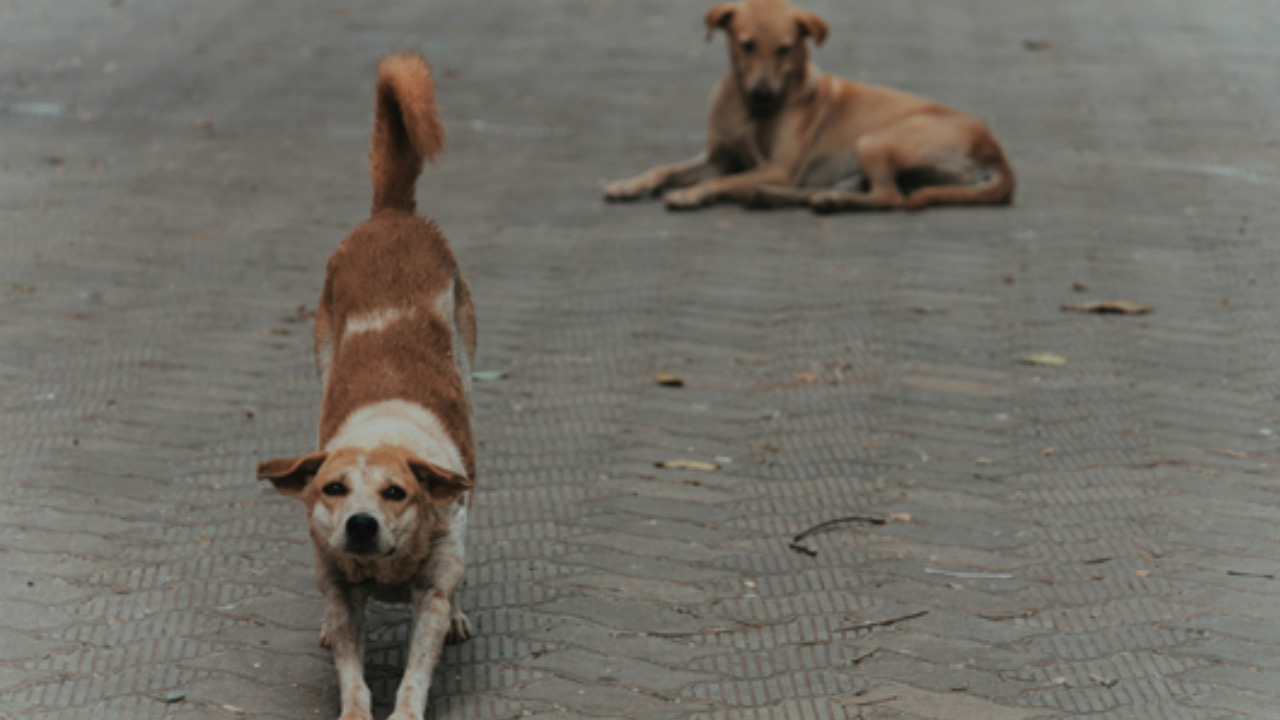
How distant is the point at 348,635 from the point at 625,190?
538 centimetres

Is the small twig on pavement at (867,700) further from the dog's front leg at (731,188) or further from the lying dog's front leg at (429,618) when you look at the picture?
the dog's front leg at (731,188)

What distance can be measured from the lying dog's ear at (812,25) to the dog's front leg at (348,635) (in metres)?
5.87

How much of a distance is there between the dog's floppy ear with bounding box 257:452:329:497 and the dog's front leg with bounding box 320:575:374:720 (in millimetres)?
245

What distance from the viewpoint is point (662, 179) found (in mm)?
8945

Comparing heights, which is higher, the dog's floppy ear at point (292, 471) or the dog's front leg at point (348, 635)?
the dog's floppy ear at point (292, 471)

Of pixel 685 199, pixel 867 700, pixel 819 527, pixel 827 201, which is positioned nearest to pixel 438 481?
pixel 867 700

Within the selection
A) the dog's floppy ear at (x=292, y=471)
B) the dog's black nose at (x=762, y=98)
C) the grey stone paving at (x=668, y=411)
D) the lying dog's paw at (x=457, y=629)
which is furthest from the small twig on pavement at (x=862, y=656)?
the dog's black nose at (x=762, y=98)

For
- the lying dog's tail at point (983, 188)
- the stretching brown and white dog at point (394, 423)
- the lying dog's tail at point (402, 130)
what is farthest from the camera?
the lying dog's tail at point (983, 188)

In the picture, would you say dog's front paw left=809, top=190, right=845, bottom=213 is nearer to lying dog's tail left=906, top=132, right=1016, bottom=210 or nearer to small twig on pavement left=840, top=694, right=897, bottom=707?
lying dog's tail left=906, top=132, right=1016, bottom=210

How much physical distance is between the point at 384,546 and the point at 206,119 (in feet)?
23.4

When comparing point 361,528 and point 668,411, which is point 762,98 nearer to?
point 668,411

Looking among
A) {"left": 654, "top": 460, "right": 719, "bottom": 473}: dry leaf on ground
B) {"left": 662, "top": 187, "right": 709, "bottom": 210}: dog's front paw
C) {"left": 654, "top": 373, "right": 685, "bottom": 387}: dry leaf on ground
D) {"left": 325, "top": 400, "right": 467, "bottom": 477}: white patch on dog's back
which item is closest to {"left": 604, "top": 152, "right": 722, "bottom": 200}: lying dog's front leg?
{"left": 662, "top": 187, "right": 709, "bottom": 210}: dog's front paw

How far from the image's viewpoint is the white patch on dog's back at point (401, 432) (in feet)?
12.7

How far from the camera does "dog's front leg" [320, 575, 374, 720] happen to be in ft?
11.9
